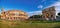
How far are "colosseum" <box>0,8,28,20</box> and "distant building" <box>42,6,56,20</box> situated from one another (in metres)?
0.43

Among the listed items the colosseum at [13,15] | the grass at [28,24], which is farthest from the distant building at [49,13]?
the colosseum at [13,15]

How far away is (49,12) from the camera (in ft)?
9.92

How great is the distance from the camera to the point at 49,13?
9.96ft

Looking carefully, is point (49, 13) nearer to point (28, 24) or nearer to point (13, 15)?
point (28, 24)

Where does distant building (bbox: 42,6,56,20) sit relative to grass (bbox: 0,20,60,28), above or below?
above

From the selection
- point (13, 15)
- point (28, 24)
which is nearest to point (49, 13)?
point (28, 24)

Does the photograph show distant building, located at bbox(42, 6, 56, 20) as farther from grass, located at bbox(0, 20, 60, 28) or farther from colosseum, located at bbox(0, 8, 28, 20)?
colosseum, located at bbox(0, 8, 28, 20)

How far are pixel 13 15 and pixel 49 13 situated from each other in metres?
0.85

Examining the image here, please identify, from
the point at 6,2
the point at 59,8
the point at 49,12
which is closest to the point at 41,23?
the point at 49,12

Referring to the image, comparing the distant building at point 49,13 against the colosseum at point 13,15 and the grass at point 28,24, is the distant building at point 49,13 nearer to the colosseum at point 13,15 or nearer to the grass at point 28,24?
the grass at point 28,24

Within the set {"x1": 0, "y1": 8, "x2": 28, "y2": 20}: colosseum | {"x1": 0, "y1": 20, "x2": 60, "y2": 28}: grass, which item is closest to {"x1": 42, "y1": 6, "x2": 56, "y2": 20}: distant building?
{"x1": 0, "y1": 20, "x2": 60, "y2": 28}: grass

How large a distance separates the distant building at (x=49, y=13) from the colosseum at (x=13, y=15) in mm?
428

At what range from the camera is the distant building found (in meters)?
3.01

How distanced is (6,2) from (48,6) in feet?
3.32
